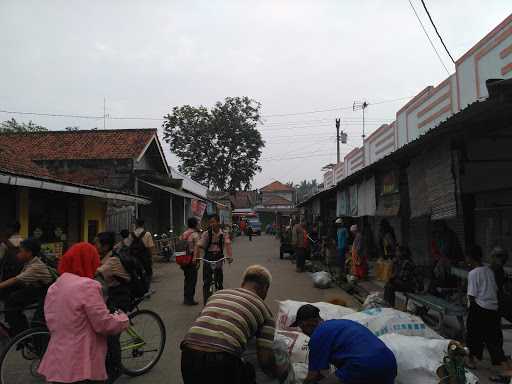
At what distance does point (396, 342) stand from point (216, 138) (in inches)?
1536

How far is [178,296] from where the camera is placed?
9586 millimetres

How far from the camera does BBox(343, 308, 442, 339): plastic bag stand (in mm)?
4113

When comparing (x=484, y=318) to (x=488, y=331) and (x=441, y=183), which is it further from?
(x=441, y=183)

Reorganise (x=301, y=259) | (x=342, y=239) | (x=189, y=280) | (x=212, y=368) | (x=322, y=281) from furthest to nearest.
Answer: (x=301, y=259) → (x=342, y=239) → (x=322, y=281) → (x=189, y=280) → (x=212, y=368)

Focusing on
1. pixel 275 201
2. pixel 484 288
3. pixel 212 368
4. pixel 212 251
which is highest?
pixel 275 201

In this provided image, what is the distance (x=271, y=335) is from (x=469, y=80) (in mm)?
7639

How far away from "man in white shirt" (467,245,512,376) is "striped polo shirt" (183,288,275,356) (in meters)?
3.10

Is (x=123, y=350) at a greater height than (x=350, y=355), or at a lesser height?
lesser

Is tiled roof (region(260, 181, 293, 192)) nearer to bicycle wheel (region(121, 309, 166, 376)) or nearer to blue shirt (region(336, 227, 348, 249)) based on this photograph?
blue shirt (region(336, 227, 348, 249))

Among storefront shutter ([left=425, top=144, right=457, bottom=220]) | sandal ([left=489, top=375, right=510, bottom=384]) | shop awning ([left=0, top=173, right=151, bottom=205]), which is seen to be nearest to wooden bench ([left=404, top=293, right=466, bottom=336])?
sandal ([left=489, top=375, right=510, bottom=384])

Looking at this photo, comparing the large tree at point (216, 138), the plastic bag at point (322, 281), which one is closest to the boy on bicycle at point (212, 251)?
the plastic bag at point (322, 281)

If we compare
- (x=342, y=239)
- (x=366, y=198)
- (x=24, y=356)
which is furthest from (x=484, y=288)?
(x=342, y=239)

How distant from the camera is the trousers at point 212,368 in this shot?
2.51 m

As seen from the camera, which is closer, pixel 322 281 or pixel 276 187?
pixel 322 281
